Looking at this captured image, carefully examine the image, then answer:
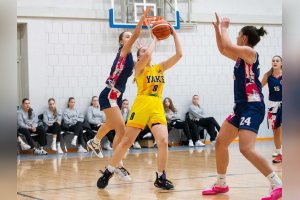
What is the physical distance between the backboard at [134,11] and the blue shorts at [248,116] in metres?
9.96

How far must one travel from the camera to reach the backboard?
1472 cm

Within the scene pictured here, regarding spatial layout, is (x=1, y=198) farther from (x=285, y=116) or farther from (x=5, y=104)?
(x=285, y=116)

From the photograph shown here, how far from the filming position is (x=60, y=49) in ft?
47.5

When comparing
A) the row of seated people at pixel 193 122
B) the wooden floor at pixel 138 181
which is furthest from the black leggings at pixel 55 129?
the row of seated people at pixel 193 122

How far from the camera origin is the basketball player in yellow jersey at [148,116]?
19.5 feet

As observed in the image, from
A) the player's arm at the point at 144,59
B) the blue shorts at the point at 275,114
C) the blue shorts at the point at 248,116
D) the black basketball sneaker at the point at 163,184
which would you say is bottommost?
the black basketball sneaker at the point at 163,184

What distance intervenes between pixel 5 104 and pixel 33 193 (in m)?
5.49

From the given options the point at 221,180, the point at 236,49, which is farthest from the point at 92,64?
the point at 236,49

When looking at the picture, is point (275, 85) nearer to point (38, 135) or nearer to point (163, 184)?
point (163, 184)

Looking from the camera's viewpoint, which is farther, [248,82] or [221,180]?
[221,180]

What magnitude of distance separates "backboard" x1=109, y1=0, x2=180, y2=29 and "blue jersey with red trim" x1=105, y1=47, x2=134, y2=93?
8117 mm

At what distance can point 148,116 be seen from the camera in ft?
19.9

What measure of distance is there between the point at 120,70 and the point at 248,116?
2291mm

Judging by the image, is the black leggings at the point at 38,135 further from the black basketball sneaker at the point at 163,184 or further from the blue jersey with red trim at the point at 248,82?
the blue jersey with red trim at the point at 248,82
